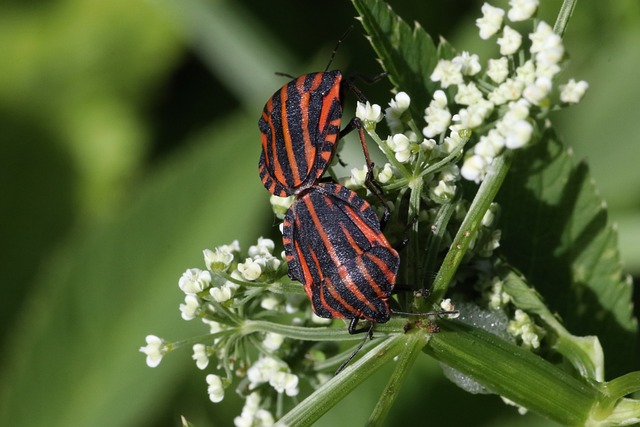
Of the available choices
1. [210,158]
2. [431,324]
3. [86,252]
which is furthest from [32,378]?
[431,324]

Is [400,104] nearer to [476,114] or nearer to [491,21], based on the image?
[476,114]

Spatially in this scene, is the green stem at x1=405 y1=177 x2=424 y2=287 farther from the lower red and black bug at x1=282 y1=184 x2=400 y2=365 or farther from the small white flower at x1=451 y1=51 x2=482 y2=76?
the small white flower at x1=451 y1=51 x2=482 y2=76

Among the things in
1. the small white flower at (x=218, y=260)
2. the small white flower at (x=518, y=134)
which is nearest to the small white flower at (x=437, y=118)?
the small white flower at (x=518, y=134)

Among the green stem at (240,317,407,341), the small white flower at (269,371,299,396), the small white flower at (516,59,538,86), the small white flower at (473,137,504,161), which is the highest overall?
the small white flower at (516,59,538,86)

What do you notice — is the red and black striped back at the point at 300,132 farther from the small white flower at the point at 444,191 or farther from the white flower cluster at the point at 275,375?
the white flower cluster at the point at 275,375

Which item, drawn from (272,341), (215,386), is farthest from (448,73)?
(215,386)

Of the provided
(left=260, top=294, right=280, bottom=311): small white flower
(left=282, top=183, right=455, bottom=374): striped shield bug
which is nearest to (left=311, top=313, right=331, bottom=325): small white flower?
(left=260, top=294, right=280, bottom=311): small white flower
